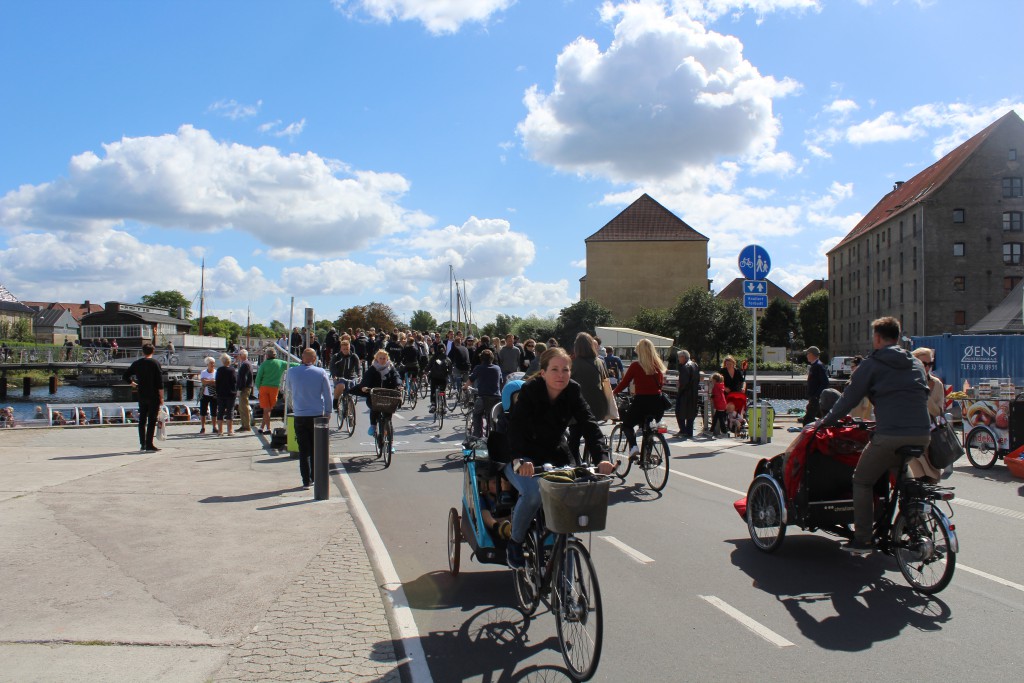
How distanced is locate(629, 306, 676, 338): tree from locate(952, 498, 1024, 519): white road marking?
62960mm

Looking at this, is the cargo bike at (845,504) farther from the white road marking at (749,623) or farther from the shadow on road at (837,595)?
the white road marking at (749,623)

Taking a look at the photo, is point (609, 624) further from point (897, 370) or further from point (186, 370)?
point (186, 370)

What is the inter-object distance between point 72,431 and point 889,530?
17463 millimetres

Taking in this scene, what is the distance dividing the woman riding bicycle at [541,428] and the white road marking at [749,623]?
1.44 metres

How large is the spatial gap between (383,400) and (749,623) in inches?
310

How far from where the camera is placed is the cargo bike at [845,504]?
5617mm

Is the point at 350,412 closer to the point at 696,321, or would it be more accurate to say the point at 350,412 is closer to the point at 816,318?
the point at 696,321

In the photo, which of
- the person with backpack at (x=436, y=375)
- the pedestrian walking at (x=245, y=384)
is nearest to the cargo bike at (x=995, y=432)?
the person with backpack at (x=436, y=375)

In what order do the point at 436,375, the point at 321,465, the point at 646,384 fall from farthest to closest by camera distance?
1. the point at 436,375
2. the point at 646,384
3. the point at 321,465

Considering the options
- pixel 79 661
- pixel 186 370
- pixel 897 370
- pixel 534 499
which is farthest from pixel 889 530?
pixel 186 370

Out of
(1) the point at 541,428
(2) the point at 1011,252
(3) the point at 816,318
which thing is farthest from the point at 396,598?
(3) the point at 816,318

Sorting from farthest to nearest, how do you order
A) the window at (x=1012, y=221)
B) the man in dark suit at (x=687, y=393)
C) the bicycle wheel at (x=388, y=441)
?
the window at (x=1012, y=221) → the man in dark suit at (x=687, y=393) → the bicycle wheel at (x=388, y=441)

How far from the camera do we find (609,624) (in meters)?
5.07

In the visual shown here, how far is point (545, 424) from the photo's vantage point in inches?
196
